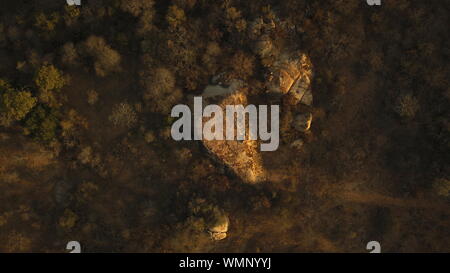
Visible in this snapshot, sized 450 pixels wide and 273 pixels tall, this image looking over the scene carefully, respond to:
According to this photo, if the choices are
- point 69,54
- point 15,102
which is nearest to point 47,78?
point 69,54

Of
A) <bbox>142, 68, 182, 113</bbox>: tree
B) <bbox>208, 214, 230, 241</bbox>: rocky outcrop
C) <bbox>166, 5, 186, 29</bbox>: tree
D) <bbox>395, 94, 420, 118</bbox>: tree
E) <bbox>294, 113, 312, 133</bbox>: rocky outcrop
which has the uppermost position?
<bbox>166, 5, 186, 29</bbox>: tree

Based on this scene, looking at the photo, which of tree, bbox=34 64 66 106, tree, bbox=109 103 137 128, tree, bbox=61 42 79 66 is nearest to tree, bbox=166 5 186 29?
tree, bbox=109 103 137 128

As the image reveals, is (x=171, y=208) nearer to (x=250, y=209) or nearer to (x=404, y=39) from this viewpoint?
(x=250, y=209)

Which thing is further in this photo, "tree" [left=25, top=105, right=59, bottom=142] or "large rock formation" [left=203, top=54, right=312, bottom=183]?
"large rock formation" [left=203, top=54, right=312, bottom=183]

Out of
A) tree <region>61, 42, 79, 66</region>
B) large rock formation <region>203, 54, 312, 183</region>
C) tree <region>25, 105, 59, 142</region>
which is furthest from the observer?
large rock formation <region>203, 54, 312, 183</region>

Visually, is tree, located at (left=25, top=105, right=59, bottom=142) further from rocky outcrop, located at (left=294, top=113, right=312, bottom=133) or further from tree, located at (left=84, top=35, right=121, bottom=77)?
rocky outcrop, located at (left=294, top=113, right=312, bottom=133)

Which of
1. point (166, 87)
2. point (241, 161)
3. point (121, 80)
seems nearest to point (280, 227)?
point (241, 161)

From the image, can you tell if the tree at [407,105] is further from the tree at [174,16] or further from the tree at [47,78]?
the tree at [47,78]

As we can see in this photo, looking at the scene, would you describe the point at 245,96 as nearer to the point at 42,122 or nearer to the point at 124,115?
the point at 124,115

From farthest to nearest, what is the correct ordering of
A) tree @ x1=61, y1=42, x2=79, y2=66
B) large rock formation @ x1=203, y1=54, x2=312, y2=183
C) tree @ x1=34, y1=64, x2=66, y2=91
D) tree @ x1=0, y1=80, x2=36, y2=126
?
large rock formation @ x1=203, y1=54, x2=312, y2=183
tree @ x1=61, y1=42, x2=79, y2=66
tree @ x1=34, y1=64, x2=66, y2=91
tree @ x1=0, y1=80, x2=36, y2=126
